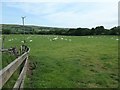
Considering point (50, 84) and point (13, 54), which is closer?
point (50, 84)

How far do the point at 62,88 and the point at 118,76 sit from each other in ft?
13.8

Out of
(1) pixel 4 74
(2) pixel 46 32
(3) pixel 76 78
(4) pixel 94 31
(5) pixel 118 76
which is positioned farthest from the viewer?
(2) pixel 46 32

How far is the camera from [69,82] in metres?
10.7

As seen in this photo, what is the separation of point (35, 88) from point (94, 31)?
105861 millimetres

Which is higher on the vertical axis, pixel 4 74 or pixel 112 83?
pixel 4 74

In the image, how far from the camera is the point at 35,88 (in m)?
9.04

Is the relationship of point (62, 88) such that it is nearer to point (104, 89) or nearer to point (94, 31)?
point (104, 89)

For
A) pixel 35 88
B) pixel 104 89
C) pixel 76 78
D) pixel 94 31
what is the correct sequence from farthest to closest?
pixel 94 31 → pixel 76 78 → pixel 104 89 → pixel 35 88

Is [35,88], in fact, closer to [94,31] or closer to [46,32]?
[94,31]

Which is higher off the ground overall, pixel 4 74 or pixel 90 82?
pixel 4 74

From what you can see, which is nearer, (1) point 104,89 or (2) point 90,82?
(1) point 104,89

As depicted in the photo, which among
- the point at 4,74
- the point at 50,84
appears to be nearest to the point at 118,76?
the point at 50,84

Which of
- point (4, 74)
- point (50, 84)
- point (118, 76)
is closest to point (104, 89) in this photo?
point (50, 84)

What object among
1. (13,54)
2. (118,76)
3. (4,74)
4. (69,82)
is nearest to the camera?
(4,74)
